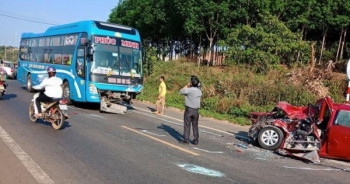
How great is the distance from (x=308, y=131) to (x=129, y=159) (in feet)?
14.7

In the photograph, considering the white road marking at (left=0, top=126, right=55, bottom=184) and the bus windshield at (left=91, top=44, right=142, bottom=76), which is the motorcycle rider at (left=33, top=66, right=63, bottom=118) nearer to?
the white road marking at (left=0, top=126, right=55, bottom=184)

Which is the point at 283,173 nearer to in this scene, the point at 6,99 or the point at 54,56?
the point at 6,99

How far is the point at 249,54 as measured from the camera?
26891mm

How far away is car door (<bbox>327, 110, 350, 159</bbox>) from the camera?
28.1ft

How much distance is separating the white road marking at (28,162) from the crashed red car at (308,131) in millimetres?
5729

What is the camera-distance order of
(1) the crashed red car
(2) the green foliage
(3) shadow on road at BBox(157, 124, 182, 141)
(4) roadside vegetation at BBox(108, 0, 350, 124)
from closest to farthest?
(1) the crashed red car, (3) shadow on road at BBox(157, 124, 182, 141), (4) roadside vegetation at BBox(108, 0, 350, 124), (2) the green foliage

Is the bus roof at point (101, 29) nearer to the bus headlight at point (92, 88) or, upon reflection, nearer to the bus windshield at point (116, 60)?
the bus windshield at point (116, 60)

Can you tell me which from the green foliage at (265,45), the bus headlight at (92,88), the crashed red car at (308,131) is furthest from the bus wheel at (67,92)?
the green foliage at (265,45)

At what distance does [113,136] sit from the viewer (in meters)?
9.54

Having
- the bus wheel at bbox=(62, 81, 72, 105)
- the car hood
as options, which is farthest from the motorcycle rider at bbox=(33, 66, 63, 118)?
the car hood

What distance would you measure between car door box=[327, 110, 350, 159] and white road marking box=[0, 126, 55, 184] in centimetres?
631

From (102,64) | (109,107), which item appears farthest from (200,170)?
(102,64)

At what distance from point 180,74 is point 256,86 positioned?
10912 millimetres

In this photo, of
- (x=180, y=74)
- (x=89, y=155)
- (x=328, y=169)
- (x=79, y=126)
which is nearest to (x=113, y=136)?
(x=79, y=126)
